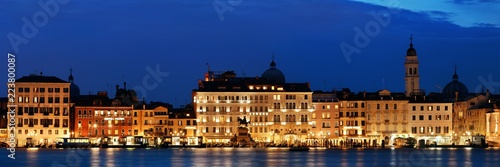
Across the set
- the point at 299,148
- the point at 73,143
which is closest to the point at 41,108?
the point at 73,143

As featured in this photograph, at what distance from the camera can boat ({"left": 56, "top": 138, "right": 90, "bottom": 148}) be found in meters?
121

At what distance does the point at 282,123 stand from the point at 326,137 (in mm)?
6121

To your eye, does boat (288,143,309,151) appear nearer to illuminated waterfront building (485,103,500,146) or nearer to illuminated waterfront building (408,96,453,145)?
illuminated waterfront building (408,96,453,145)

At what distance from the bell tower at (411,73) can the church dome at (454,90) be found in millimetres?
14340

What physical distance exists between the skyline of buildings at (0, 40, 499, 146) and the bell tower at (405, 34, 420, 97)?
10.6 meters

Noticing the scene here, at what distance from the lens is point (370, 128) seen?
129750 millimetres

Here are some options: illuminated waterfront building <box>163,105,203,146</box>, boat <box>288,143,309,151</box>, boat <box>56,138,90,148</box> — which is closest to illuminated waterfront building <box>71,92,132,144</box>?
boat <box>56,138,90,148</box>

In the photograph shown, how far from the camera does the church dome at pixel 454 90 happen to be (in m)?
158

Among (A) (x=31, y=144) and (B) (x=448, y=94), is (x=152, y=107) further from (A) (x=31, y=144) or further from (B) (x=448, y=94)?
(B) (x=448, y=94)

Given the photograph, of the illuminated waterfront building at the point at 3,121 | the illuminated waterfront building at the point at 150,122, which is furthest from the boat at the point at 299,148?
the illuminated waterfront building at the point at 3,121

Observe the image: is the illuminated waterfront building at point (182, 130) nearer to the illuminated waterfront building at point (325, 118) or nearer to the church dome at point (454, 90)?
the illuminated waterfront building at point (325, 118)

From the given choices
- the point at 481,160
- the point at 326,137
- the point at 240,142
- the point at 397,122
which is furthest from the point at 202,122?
the point at 481,160

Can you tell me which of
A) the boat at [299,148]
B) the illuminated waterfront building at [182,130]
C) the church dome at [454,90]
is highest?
the church dome at [454,90]

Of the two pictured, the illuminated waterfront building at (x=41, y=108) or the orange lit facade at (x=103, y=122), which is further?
the orange lit facade at (x=103, y=122)
